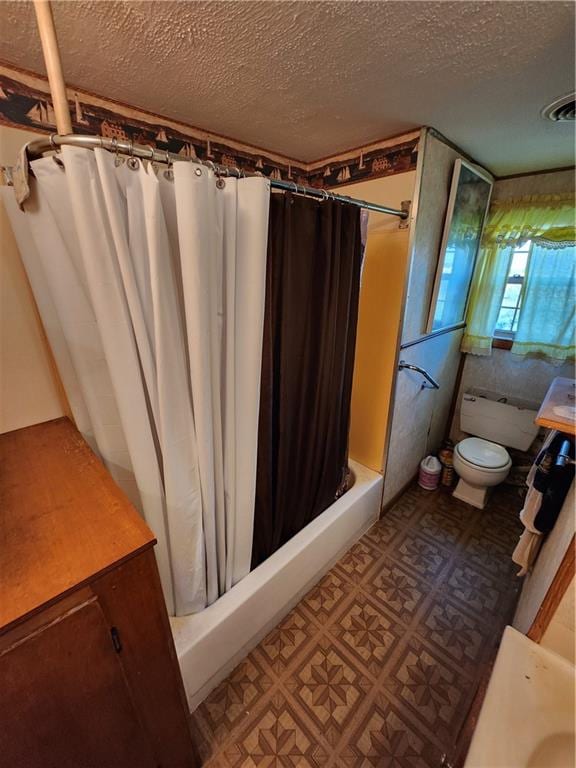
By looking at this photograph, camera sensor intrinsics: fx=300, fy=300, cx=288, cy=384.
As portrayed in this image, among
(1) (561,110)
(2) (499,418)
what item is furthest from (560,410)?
(2) (499,418)

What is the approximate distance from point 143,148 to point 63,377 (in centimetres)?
73

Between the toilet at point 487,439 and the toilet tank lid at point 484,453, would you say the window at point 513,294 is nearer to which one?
the toilet at point 487,439

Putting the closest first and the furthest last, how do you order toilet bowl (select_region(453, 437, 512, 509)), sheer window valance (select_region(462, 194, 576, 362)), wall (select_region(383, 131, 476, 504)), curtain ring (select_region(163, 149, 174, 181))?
curtain ring (select_region(163, 149, 174, 181)), wall (select_region(383, 131, 476, 504)), sheer window valance (select_region(462, 194, 576, 362)), toilet bowl (select_region(453, 437, 512, 509))

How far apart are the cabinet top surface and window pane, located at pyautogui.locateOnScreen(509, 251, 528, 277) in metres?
2.67

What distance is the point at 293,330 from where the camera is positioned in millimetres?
1251

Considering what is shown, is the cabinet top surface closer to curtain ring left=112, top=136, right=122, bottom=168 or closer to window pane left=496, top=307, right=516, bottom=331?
curtain ring left=112, top=136, right=122, bottom=168

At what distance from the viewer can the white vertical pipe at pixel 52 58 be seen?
654 mm

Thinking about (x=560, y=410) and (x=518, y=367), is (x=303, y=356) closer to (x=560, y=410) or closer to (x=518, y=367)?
(x=560, y=410)

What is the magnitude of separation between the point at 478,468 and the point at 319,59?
2264mm

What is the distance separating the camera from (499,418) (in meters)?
2.27

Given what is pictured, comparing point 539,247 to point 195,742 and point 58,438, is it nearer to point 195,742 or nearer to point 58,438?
point 58,438

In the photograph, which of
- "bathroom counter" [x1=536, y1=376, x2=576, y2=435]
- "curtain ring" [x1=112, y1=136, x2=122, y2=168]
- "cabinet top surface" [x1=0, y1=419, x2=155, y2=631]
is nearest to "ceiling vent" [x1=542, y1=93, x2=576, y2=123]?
"bathroom counter" [x1=536, y1=376, x2=576, y2=435]

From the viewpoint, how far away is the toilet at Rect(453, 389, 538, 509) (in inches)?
81.3

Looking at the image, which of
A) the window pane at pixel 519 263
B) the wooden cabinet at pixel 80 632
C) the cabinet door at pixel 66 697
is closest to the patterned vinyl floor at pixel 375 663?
the wooden cabinet at pixel 80 632
